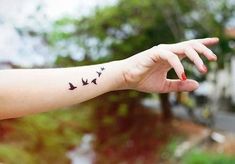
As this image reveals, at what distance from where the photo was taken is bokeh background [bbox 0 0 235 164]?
2.87m

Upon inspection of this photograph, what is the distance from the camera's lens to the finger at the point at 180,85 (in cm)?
93

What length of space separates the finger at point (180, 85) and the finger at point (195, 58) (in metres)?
0.09

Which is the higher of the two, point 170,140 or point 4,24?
point 4,24

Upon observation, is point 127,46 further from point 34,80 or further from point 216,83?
point 34,80

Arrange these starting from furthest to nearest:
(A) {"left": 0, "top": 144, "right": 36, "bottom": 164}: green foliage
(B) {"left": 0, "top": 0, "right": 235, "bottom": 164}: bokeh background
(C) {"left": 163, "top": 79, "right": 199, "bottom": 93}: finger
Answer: (B) {"left": 0, "top": 0, "right": 235, "bottom": 164}: bokeh background
(A) {"left": 0, "top": 144, "right": 36, "bottom": 164}: green foliage
(C) {"left": 163, "top": 79, "right": 199, "bottom": 93}: finger

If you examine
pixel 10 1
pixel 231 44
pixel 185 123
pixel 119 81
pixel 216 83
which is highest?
pixel 10 1

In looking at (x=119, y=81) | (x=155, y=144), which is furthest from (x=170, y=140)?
(x=119, y=81)

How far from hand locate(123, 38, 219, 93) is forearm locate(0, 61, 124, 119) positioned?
4 cm

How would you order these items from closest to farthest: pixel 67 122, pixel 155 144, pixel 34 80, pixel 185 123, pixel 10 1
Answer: pixel 34 80, pixel 10 1, pixel 67 122, pixel 155 144, pixel 185 123

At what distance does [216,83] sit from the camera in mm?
4266

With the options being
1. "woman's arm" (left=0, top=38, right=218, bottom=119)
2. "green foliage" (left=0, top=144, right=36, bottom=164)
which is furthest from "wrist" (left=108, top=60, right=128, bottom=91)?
"green foliage" (left=0, top=144, right=36, bottom=164)

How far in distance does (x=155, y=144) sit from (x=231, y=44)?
4.22ft

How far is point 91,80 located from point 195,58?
0.92 feet

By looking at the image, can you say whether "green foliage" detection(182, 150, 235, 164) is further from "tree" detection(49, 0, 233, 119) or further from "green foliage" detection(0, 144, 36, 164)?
"green foliage" detection(0, 144, 36, 164)
